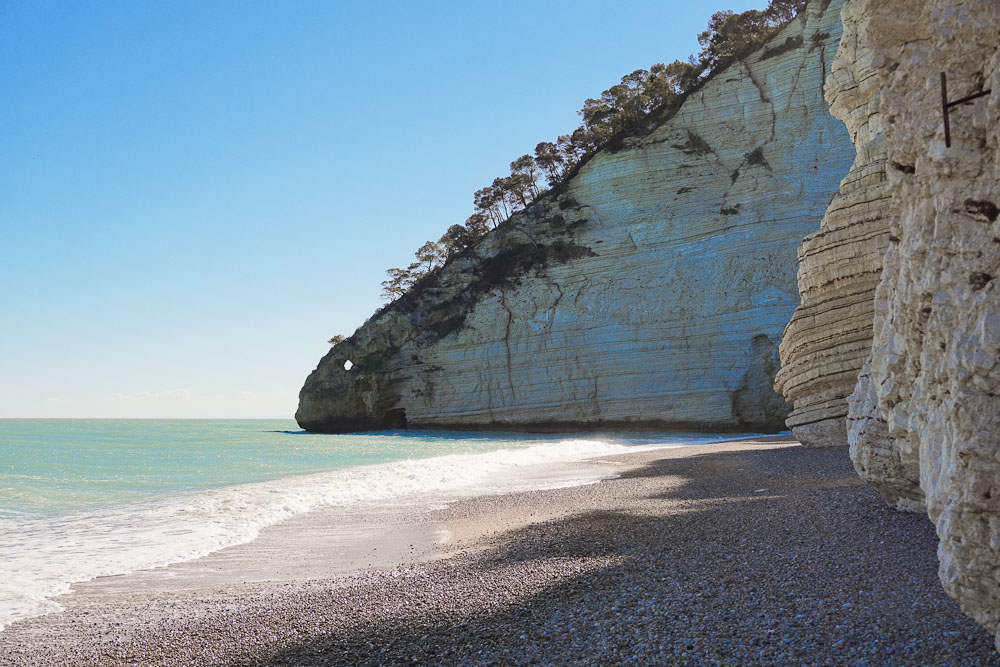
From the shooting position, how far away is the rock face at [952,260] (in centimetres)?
247

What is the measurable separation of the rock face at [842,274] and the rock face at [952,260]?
8.42 metres

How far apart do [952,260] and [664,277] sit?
29.8 metres

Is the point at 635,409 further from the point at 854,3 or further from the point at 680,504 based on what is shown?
the point at 680,504

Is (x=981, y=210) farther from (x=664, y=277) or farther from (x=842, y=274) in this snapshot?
(x=664, y=277)

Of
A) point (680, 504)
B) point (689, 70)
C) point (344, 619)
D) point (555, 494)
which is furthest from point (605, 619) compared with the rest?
point (689, 70)

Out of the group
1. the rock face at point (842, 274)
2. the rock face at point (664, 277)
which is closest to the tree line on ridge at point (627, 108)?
the rock face at point (664, 277)

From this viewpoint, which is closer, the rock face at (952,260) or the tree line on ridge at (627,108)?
the rock face at (952,260)

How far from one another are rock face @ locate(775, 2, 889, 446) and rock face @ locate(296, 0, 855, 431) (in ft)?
51.1

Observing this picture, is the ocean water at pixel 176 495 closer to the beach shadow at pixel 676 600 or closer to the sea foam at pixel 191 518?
the sea foam at pixel 191 518

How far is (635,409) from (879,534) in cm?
2598

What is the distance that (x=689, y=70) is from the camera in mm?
39562

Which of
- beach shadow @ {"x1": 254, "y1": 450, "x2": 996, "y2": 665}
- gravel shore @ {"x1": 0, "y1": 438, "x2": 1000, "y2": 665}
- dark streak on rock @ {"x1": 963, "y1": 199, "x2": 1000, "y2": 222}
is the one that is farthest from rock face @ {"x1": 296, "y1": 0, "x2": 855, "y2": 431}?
dark streak on rock @ {"x1": 963, "y1": 199, "x2": 1000, "y2": 222}

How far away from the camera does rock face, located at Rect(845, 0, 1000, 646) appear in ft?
8.09

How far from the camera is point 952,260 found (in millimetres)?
2701
